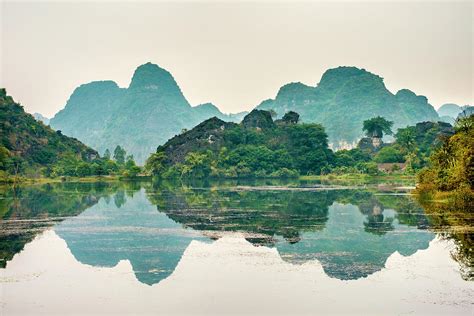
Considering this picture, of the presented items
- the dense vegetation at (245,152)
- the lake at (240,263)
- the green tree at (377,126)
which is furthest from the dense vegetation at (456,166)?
the green tree at (377,126)

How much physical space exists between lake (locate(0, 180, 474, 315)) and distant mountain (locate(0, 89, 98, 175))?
60.8 m

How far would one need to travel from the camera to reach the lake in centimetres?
1267

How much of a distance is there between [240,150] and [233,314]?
288ft

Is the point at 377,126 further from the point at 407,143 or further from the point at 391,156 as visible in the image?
the point at 391,156

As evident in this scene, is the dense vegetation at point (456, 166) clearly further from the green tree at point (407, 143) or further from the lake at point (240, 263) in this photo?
the green tree at point (407, 143)

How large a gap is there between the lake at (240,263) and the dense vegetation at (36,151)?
192ft

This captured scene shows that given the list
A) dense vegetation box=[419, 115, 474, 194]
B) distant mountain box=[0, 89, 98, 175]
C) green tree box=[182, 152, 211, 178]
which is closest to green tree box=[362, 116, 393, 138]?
green tree box=[182, 152, 211, 178]

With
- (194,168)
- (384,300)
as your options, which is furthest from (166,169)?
(384,300)

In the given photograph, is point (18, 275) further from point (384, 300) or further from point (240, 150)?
point (240, 150)

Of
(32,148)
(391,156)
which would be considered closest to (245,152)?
(391,156)

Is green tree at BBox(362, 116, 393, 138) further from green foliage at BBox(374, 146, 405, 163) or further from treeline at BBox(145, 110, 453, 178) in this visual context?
green foliage at BBox(374, 146, 405, 163)

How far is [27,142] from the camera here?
92750mm

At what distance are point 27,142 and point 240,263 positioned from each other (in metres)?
83.7

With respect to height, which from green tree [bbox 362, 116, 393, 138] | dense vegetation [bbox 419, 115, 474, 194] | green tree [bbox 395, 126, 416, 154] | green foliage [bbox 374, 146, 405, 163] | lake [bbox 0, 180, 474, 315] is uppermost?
green tree [bbox 362, 116, 393, 138]
